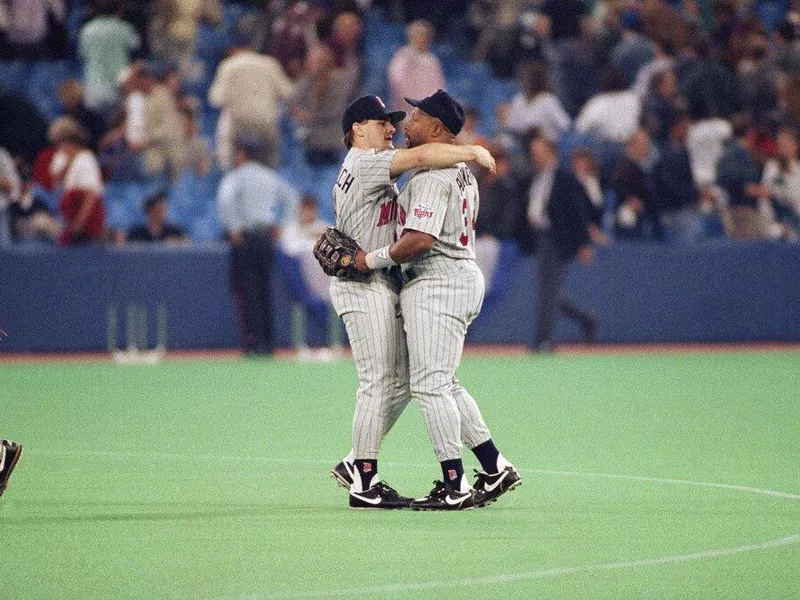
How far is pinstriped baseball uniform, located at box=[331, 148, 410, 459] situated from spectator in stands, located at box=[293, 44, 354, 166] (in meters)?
12.9

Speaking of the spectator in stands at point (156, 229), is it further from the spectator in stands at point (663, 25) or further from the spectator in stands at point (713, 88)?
the spectator in stands at point (663, 25)

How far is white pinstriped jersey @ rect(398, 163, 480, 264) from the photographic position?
783cm

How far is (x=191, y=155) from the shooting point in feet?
70.9

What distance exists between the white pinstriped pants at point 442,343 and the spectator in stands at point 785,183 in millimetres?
13088

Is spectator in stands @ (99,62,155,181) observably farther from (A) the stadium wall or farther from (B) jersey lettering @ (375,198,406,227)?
(B) jersey lettering @ (375,198,406,227)

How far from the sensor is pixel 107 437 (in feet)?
37.0

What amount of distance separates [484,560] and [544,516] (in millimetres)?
1266

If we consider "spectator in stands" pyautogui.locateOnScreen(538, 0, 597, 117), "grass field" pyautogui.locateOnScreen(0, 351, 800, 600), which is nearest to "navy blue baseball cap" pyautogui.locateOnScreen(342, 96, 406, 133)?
"grass field" pyautogui.locateOnScreen(0, 351, 800, 600)

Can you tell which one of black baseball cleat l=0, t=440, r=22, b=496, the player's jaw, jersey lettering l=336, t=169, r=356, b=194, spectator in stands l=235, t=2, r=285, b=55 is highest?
spectator in stands l=235, t=2, r=285, b=55

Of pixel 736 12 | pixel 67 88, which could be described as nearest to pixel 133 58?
pixel 67 88

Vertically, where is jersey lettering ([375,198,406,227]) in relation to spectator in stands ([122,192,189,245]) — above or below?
above

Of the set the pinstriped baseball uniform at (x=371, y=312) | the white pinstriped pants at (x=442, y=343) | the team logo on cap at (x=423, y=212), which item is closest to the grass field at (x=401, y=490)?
the white pinstriped pants at (x=442, y=343)

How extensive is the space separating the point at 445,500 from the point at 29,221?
42.8 feet

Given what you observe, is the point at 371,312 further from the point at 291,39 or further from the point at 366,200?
the point at 291,39
